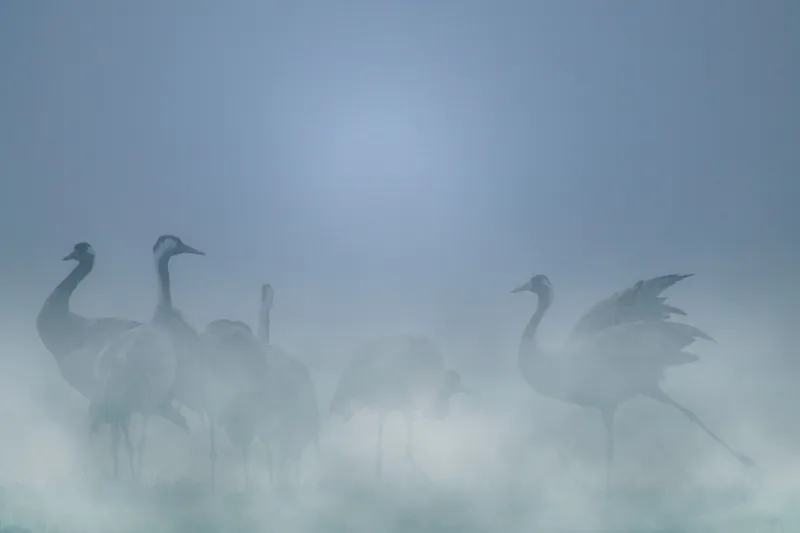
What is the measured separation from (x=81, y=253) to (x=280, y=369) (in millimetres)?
956

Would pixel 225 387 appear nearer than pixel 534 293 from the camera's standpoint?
Yes

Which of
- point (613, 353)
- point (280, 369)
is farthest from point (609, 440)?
point (280, 369)

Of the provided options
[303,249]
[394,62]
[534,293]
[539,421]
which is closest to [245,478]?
[303,249]

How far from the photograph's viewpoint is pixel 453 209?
10.3ft

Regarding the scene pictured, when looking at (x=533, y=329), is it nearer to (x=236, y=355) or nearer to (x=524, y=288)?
→ (x=524, y=288)

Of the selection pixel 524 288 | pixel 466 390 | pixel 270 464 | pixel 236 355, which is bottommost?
pixel 270 464

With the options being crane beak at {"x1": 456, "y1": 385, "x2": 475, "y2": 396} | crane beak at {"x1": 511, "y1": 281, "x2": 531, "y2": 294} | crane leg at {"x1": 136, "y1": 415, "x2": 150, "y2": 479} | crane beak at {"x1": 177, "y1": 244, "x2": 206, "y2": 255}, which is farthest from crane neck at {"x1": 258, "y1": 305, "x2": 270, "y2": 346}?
crane beak at {"x1": 511, "y1": 281, "x2": 531, "y2": 294}

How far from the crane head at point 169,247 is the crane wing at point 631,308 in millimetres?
1662

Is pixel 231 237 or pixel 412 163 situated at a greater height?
pixel 412 163

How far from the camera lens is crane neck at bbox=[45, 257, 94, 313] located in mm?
2963

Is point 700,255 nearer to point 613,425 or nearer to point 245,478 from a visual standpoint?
point 613,425

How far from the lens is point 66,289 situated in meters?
2.97

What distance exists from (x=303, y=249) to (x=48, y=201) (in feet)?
3.69

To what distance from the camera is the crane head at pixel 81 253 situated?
9.84 ft
